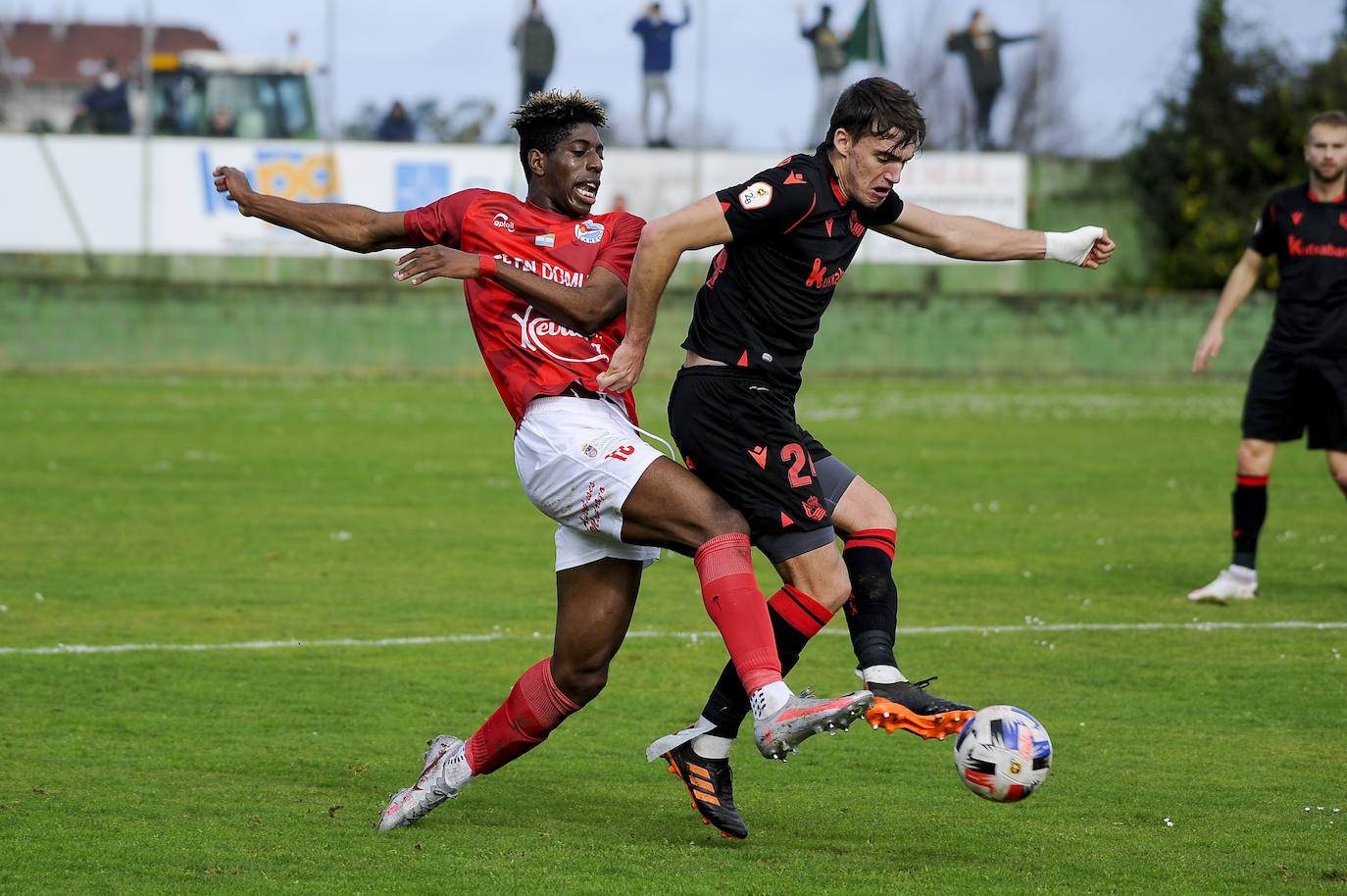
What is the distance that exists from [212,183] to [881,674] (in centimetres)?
2880

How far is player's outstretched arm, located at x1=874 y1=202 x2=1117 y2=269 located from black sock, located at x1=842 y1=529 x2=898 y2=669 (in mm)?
1017

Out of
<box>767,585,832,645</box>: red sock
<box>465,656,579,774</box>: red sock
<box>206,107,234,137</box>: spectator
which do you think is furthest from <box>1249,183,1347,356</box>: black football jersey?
<box>206,107,234,137</box>: spectator

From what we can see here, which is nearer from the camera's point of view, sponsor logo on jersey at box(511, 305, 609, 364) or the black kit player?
the black kit player

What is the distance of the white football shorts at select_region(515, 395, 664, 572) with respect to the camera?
4891 mm

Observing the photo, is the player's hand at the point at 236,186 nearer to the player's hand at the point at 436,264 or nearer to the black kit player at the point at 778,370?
the player's hand at the point at 436,264

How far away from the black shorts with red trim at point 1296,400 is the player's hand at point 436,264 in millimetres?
6165

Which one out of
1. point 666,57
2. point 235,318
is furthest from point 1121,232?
point 235,318

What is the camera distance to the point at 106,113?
32312 millimetres

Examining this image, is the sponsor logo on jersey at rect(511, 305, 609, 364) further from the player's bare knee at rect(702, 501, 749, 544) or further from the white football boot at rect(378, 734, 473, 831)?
the white football boot at rect(378, 734, 473, 831)

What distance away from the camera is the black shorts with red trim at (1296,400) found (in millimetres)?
9500

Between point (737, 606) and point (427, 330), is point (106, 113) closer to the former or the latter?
point (427, 330)

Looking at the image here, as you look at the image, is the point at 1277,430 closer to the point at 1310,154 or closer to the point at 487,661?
the point at 1310,154

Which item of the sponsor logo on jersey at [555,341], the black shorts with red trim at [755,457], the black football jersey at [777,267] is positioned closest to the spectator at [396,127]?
the sponsor logo on jersey at [555,341]

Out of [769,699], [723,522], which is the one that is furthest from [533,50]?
[769,699]
